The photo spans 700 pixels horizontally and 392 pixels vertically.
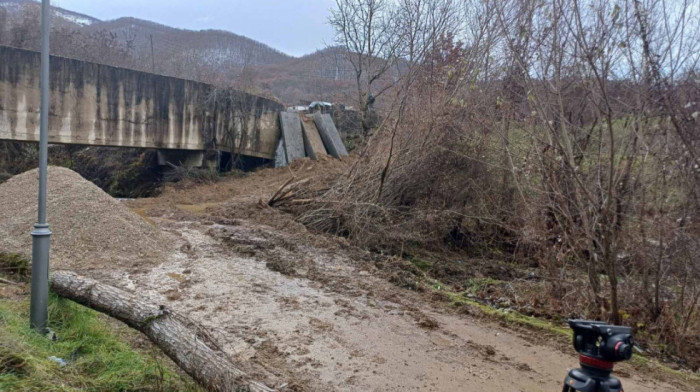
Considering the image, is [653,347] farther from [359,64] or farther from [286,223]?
[359,64]

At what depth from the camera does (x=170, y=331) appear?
347cm

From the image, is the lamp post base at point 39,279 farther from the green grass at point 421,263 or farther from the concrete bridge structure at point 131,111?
the concrete bridge structure at point 131,111

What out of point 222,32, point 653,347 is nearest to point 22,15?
point 653,347

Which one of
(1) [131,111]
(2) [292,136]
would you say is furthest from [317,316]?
(2) [292,136]

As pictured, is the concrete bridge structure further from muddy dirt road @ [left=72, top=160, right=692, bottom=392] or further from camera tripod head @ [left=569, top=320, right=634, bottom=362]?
camera tripod head @ [left=569, top=320, right=634, bottom=362]

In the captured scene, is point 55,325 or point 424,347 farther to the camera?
point 424,347

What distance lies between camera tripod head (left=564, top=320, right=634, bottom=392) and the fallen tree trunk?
1.83m

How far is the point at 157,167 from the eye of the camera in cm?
1688

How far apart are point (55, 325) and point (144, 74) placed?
11.7 meters

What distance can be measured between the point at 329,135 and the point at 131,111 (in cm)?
754

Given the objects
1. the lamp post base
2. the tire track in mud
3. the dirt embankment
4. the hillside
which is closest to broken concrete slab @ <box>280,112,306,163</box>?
the hillside

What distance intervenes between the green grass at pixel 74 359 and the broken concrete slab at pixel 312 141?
13560mm

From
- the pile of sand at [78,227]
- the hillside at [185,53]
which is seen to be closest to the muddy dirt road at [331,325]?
the pile of sand at [78,227]

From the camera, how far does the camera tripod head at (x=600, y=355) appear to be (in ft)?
6.16
